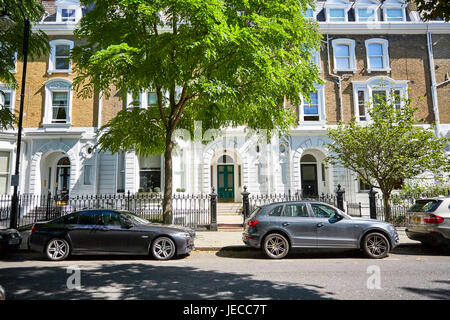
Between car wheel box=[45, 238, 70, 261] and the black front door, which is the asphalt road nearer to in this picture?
car wheel box=[45, 238, 70, 261]

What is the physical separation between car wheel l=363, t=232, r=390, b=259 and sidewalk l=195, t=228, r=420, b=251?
94.1 inches

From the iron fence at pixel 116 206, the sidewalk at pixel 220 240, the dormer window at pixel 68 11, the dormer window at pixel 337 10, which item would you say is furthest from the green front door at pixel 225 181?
the dormer window at pixel 68 11

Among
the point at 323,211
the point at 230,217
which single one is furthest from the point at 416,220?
the point at 230,217

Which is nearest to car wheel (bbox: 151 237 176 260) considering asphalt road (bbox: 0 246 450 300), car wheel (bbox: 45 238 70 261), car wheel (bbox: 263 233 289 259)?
asphalt road (bbox: 0 246 450 300)

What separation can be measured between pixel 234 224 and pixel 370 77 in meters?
14.7

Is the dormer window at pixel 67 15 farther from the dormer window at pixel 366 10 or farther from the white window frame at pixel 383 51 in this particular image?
the white window frame at pixel 383 51

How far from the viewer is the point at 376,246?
823 cm

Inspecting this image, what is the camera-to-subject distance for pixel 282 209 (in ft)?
28.3

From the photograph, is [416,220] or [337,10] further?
[337,10]

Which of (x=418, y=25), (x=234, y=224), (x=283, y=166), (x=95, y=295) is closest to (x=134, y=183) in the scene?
(x=234, y=224)

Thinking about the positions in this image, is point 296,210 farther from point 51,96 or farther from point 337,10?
point 51,96

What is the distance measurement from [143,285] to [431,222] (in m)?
8.67

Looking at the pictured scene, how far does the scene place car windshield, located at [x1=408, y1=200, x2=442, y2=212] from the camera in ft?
29.6
